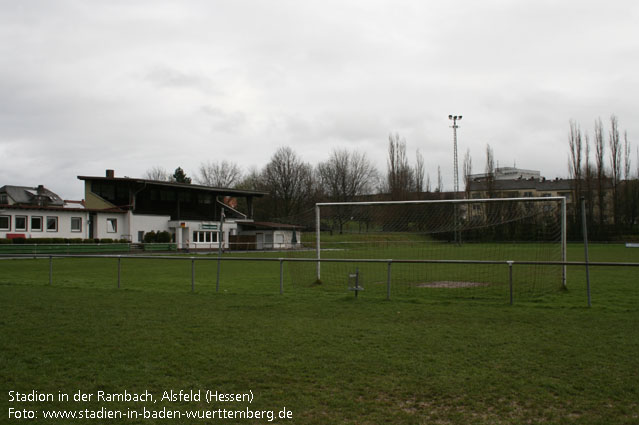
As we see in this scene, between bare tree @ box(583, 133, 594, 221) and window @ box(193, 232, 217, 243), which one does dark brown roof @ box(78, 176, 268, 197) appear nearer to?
window @ box(193, 232, 217, 243)

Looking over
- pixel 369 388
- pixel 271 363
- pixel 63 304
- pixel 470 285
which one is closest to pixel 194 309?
pixel 63 304

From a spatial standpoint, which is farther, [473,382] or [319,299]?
[319,299]

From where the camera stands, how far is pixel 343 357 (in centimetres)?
711

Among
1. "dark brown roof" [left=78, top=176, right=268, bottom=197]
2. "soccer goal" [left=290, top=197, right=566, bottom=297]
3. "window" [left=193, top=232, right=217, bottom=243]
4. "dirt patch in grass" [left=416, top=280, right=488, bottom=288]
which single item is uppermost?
"dark brown roof" [left=78, top=176, right=268, bottom=197]

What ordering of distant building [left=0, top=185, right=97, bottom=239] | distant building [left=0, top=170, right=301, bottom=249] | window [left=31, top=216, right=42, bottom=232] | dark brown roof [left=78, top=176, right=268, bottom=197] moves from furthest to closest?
dark brown roof [left=78, top=176, right=268, bottom=197] → distant building [left=0, top=170, right=301, bottom=249] → window [left=31, top=216, right=42, bottom=232] → distant building [left=0, top=185, right=97, bottom=239]

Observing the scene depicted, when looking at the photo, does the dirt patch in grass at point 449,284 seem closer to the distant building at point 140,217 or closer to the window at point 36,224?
the distant building at point 140,217

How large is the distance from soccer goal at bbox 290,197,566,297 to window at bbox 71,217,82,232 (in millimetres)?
38677

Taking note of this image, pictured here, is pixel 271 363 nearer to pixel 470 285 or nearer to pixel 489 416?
pixel 489 416

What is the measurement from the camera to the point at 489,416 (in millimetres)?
4930

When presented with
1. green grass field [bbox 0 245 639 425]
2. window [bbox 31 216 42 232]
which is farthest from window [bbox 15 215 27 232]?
green grass field [bbox 0 245 639 425]

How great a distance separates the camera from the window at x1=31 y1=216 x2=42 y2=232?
4713cm

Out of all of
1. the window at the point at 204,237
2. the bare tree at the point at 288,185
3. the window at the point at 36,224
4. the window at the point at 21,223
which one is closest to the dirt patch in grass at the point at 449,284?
the window at the point at 21,223

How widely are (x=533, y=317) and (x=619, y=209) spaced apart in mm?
64326

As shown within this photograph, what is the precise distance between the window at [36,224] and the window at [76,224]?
302 cm
